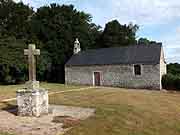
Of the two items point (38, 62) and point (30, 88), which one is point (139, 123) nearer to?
point (30, 88)

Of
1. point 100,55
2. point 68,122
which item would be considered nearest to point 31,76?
point 68,122

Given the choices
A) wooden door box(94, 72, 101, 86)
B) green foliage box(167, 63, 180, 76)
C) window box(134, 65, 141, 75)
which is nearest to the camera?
window box(134, 65, 141, 75)

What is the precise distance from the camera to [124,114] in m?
10.2

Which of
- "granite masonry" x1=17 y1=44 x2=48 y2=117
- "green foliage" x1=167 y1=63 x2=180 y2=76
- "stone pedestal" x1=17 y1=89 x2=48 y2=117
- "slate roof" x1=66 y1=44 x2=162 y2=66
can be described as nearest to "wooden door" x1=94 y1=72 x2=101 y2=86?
"slate roof" x1=66 y1=44 x2=162 y2=66

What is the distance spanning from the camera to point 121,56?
28672mm

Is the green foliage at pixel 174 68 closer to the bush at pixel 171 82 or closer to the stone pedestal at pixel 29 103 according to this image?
the bush at pixel 171 82

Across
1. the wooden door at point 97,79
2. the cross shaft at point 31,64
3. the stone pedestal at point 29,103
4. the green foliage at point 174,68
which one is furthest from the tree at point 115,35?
the stone pedestal at point 29,103

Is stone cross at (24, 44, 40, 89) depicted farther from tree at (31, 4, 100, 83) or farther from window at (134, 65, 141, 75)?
tree at (31, 4, 100, 83)

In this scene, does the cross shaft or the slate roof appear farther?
the slate roof

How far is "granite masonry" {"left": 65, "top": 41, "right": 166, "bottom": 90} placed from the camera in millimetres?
26141

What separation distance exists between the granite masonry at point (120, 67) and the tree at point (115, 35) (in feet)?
27.9

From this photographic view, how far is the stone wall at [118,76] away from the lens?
85.4 feet

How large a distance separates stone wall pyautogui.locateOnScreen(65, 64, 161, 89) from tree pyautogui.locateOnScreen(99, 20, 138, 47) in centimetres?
1046

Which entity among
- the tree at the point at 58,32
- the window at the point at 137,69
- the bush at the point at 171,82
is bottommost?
the bush at the point at 171,82
